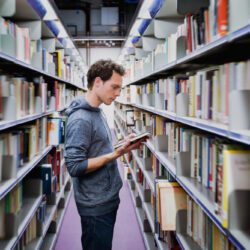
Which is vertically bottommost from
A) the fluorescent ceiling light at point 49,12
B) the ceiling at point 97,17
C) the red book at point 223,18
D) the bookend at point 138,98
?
the bookend at point 138,98

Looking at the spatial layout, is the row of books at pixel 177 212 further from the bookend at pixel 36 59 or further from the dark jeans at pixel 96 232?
the bookend at pixel 36 59

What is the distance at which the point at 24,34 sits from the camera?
2254 millimetres

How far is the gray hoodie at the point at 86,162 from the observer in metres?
1.66

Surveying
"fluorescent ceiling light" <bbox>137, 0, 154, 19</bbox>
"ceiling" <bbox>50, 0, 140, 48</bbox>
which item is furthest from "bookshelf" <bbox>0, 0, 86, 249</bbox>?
"ceiling" <bbox>50, 0, 140, 48</bbox>

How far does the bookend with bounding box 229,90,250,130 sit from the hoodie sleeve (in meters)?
0.93

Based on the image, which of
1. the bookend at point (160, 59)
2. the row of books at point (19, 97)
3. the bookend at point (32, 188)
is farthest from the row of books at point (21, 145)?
the bookend at point (160, 59)

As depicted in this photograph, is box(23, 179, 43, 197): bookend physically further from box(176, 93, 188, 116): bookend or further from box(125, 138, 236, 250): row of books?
box(176, 93, 188, 116): bookend

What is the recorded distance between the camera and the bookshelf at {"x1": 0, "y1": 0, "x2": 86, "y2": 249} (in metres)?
1.65

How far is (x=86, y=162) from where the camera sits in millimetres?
1666

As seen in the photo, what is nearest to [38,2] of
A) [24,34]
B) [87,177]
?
[24,34]

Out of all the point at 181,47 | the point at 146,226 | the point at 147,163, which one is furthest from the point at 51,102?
the point at 181,47

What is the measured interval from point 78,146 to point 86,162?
12 centimetres

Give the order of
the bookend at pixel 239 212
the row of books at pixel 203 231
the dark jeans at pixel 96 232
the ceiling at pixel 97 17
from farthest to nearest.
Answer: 1. the ceiling at pixel 97 17
2. the dark jeans at pixel 96 232
3. the row of books at pixel 203 231
4. the bookend at pixel 239 212

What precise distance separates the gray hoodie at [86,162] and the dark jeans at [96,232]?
Answer: 0.14 ft
